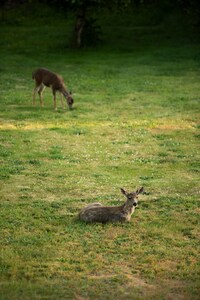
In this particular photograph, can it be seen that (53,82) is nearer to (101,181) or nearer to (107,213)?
(101,181)

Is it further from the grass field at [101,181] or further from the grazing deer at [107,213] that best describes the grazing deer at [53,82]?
the grazing deer at [107,213]

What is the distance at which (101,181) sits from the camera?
18.5 metres

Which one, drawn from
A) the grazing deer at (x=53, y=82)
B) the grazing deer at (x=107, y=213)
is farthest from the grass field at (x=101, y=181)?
the grazing deer at (x=53, y=82)

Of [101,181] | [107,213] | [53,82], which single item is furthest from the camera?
[53,82]

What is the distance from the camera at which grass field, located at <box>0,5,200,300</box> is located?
12805 millimetres

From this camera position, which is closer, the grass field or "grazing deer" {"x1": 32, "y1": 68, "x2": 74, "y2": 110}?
the grass field

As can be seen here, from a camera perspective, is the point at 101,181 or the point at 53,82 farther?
the point at 53,82

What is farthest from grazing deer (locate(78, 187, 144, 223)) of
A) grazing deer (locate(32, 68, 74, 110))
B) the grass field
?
grazing deer (locate(32, 68, 74, 110))

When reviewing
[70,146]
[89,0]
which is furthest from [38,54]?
[70,146]

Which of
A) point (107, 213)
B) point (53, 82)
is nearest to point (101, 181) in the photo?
point (107, 213)

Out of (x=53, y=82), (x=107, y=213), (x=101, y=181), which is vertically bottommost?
(x=101, y=181)

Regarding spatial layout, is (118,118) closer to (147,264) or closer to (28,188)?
(28,188)

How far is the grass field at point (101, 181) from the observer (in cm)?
1280

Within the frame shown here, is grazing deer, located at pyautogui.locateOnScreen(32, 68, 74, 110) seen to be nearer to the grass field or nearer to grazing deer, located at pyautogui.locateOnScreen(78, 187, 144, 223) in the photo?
the grass field
